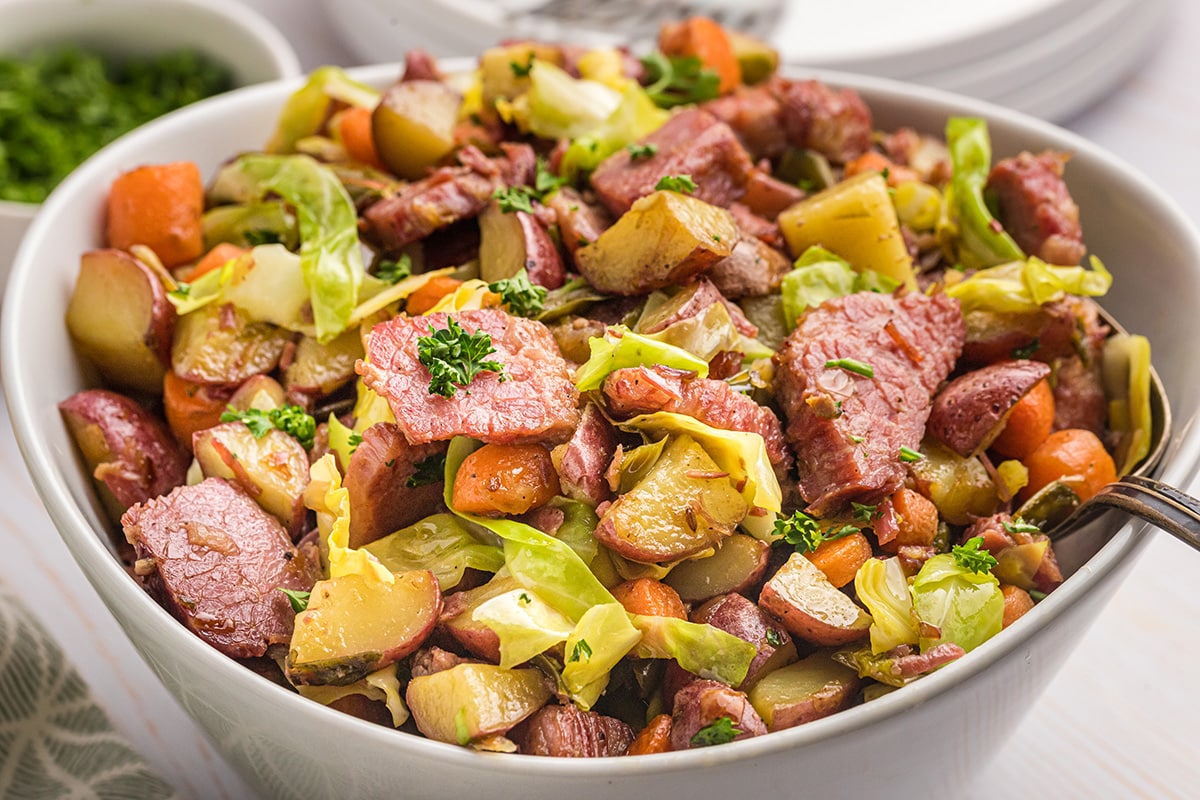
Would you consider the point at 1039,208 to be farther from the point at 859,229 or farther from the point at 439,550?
the point at 439,550

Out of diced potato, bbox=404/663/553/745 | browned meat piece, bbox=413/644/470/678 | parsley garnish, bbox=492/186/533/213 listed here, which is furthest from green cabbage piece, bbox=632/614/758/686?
parsley garnish, bbox=492/186/533/213

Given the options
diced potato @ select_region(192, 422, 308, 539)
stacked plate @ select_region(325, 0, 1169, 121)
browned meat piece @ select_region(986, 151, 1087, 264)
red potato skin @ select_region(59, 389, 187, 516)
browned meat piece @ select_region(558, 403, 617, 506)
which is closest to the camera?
browned meat piece @ select_region(558, 403, 617, 506)

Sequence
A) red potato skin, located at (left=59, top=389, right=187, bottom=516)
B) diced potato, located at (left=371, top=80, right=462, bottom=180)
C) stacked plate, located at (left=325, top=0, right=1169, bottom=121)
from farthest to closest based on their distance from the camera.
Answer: stacked plate, located at (left=325, top=0, right=1169, bottom=121) < diced potato, located at (left=371, top=80, right=462, bottom=180) < red potato skin, located at (left=59, top=389, right=187, bottom=516)

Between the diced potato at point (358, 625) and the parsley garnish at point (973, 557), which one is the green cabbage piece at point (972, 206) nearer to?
the parsley garnish at point (973, 557)

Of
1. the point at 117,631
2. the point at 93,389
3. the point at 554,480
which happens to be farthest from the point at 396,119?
the point at 117,631

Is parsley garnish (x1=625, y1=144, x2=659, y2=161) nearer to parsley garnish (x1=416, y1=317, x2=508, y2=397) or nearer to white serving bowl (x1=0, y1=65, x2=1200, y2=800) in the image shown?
parsley garnish (x1=416, y1=317, x2=508, y2=397)

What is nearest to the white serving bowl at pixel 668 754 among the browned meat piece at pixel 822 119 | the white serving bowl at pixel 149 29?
the browned meat piece at pixel 822 119

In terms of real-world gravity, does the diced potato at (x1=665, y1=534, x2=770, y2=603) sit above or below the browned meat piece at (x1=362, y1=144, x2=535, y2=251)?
below

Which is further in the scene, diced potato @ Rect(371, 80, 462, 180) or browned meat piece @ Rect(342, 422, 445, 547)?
diced potato @ Rect(371, 80, 462, 180)
